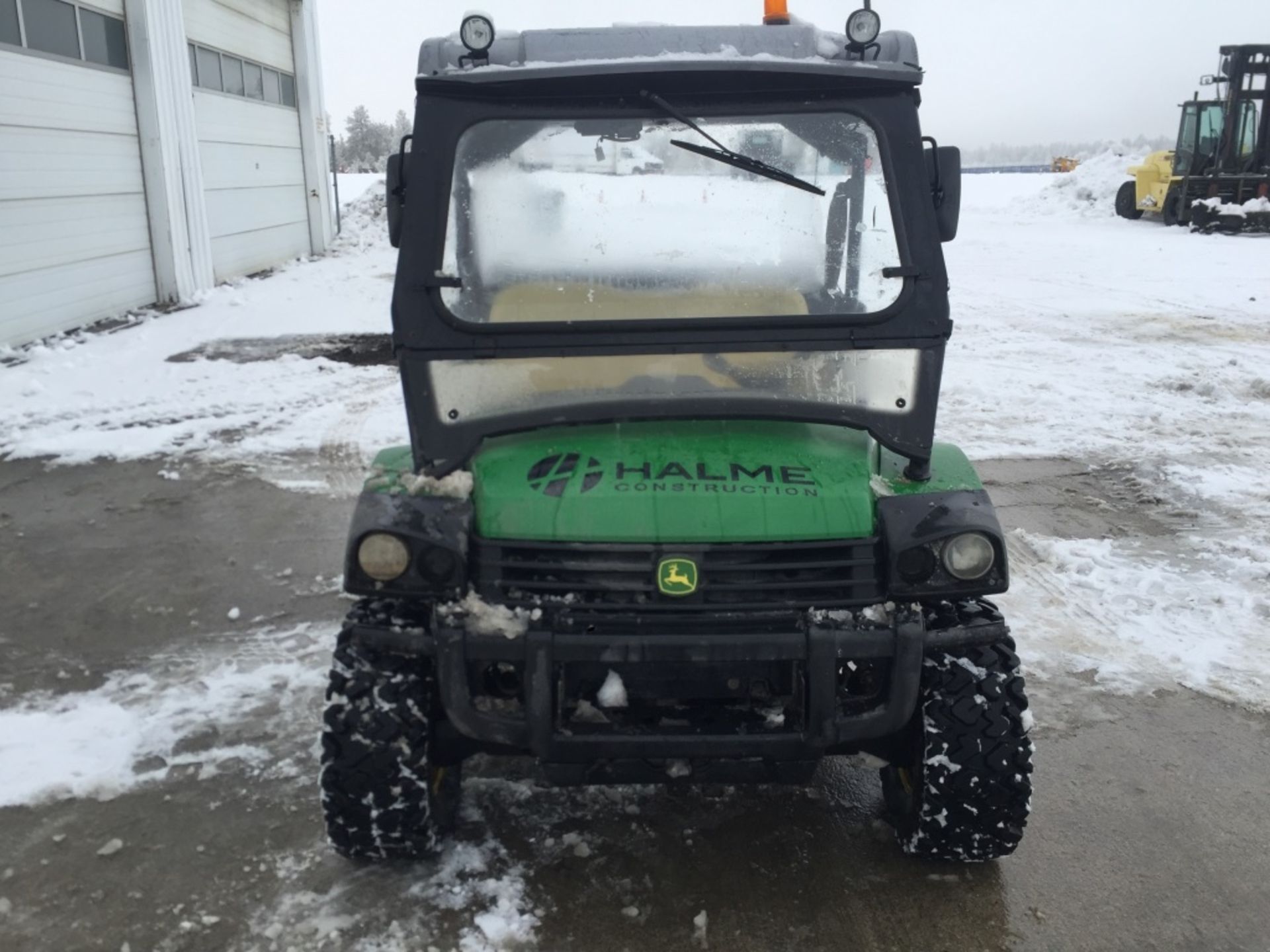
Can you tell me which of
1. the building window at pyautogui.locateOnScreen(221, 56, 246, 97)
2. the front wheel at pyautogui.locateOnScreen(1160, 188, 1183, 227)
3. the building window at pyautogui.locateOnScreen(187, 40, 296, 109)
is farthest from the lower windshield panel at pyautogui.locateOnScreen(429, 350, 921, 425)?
the front wheel at pyautogui.locateOnScreen(1160, 188, 1183, 227)

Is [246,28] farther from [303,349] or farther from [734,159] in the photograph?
[734,159]

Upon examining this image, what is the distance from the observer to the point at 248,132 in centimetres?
1825

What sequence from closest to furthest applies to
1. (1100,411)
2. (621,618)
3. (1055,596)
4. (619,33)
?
(621,618)
(619,33)
(1055,596)
(1100,411)

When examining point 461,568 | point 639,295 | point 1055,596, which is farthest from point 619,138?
point 1055,596

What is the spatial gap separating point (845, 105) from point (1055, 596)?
2945mm

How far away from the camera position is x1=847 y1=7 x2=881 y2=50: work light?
328 cm

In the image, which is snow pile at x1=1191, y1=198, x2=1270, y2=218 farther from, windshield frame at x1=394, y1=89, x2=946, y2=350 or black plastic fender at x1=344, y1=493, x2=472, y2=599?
black plastic fender at x1=344, y1=493, x2=472, y2=599

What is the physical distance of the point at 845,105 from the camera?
3176 millimetres

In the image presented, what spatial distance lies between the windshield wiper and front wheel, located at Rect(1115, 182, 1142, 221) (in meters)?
27.0

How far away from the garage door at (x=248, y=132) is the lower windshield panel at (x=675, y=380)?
46.8ft

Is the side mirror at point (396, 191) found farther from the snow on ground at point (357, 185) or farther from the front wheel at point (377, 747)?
the snow on ground at point (357, 185)

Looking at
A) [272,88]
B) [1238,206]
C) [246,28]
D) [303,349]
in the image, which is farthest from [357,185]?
[303,349]

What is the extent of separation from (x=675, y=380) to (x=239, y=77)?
17.5 m

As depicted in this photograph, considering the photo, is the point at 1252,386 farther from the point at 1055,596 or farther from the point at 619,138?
the point at 619,138
